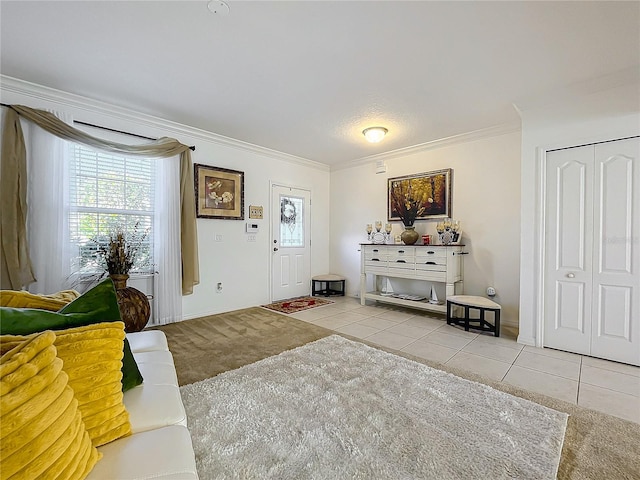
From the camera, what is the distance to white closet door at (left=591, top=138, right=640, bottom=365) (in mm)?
2547

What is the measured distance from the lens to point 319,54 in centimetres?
230

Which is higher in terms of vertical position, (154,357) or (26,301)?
(26,301)

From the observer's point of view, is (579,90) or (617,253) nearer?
(617,253)

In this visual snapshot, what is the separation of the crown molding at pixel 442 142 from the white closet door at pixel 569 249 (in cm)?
97

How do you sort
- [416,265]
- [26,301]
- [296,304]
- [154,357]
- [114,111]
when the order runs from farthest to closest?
[296,304] < [416,265] < [114,111] < [154,357] < [26,301]

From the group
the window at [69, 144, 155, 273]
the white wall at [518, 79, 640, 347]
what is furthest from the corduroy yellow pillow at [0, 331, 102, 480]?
the white wall at [518, 79, 640, 347]

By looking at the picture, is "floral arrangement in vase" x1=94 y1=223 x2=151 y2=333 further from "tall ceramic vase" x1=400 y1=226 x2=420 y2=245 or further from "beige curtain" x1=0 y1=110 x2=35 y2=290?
"tall ceramic vase" x1=400 y1=226 x2=420 y2=245

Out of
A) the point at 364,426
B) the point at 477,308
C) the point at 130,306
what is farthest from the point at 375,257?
the point at 130,306

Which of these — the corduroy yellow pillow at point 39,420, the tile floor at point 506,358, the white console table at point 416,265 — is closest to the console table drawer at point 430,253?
the white console table at point 416,265

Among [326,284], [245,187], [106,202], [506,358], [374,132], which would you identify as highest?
[374,132]

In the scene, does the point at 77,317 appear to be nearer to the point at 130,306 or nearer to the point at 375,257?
the point at 130,306

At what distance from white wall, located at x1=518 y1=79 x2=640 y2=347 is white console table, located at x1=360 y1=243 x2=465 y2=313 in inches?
35.6

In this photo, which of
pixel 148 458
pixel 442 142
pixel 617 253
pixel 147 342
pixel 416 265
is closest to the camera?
pixel 148 458

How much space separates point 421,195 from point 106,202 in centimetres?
413
